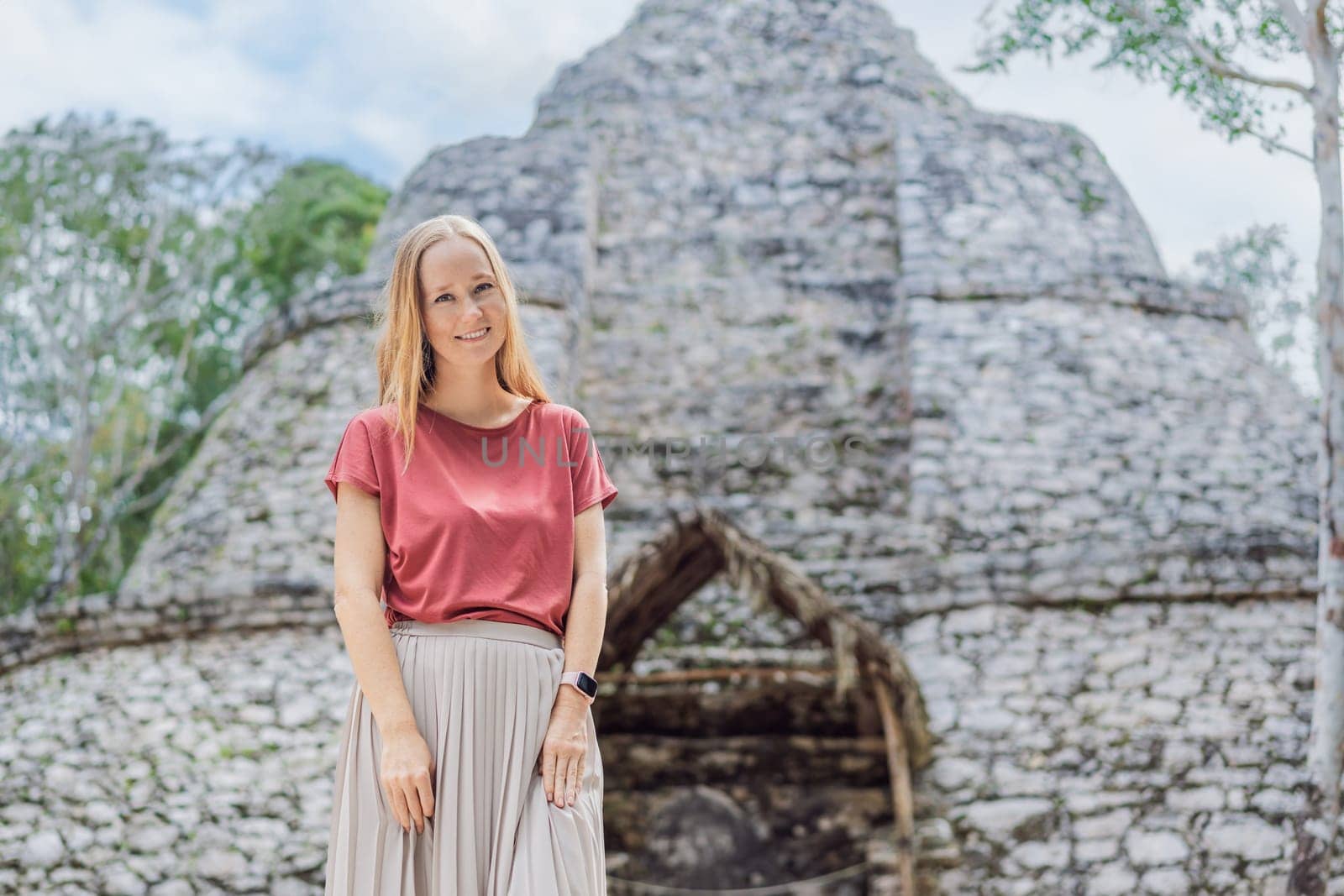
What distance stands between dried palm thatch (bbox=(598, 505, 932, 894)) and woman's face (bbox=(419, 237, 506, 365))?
305 centimetres

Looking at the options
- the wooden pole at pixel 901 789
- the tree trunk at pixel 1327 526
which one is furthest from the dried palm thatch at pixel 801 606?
the tree trunk at pixel 1327 526

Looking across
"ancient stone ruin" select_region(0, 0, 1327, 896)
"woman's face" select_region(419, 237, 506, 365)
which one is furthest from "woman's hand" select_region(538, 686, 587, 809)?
"ancient stone ruin" select_region(0, 0, 1327, 896)

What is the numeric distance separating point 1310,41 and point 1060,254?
289 cm

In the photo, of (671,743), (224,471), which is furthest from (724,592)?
(224,471)

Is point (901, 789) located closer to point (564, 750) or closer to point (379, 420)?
point (564, 750)

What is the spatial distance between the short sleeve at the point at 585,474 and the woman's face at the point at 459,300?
0.21 meters

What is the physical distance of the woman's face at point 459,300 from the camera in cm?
191

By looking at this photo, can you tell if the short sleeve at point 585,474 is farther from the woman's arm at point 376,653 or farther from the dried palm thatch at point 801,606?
the dried palm thatch at point 801,606

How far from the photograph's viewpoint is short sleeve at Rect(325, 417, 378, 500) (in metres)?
1.85

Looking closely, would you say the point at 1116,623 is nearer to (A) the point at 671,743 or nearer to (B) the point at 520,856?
(A) the point at 671,743

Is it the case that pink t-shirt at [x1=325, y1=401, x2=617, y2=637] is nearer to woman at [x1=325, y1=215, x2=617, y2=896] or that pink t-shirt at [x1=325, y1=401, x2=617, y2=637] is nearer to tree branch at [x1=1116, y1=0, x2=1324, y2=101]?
woman at [x1=325, y1=215, x2=617, y2=896]

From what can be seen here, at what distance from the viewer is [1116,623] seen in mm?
5613

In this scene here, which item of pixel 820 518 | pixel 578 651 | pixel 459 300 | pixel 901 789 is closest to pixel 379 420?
pixel 459 300

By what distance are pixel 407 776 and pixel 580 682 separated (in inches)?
11.2
